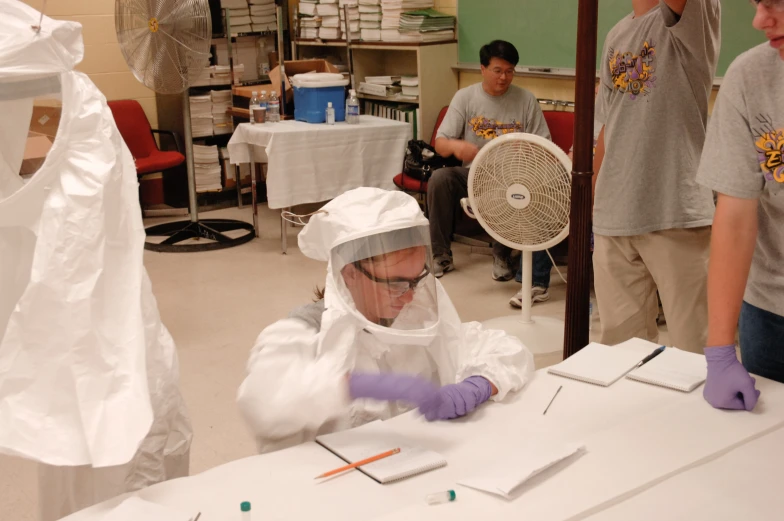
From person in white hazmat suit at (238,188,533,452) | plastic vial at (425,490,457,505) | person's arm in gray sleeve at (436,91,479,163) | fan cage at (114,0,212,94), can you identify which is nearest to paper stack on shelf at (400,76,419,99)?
person's arm in gray sleeve at (436,91,479,163)

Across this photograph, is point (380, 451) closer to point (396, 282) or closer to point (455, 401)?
point (455, 401)

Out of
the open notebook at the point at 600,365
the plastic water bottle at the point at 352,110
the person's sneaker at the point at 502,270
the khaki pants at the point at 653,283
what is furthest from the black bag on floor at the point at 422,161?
the open notebook at the point at 600,365

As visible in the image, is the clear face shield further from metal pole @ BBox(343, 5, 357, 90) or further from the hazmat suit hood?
metal pole @ BBox(343, 5, 357, 90)

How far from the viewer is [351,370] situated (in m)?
1.58

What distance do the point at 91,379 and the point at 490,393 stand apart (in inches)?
29.8

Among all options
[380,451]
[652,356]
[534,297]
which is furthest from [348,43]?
[380,451]

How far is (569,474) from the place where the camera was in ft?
4.65

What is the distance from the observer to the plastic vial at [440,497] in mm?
1335

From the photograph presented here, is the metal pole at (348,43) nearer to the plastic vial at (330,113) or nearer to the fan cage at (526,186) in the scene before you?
the plastic vial at (330,113)

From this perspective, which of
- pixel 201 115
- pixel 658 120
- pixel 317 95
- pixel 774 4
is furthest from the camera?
pixel 201 115

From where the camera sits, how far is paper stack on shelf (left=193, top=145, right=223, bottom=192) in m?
6.44

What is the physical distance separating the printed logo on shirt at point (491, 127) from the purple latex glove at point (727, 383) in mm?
3375

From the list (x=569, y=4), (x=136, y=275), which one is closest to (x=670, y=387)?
(x=136, y=275)

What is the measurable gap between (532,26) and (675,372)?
12.9 ft
